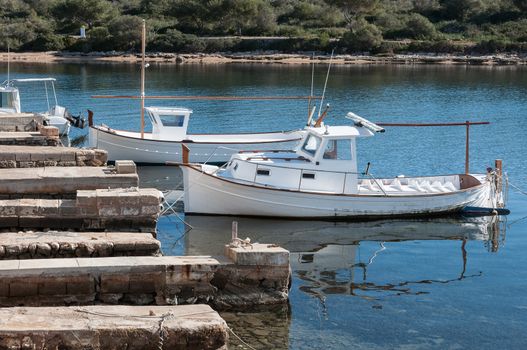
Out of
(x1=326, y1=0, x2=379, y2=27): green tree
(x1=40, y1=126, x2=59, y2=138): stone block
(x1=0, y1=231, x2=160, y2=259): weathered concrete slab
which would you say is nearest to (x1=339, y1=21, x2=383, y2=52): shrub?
(x1=326, y1=0, x2=379, y2=27): green tree

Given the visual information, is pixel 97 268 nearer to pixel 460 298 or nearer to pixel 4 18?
pixel 460 298

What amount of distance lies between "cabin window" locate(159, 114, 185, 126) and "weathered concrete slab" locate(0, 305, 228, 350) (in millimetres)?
20204

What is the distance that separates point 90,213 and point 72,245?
2.30 m

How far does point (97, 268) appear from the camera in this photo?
15023 millimetres

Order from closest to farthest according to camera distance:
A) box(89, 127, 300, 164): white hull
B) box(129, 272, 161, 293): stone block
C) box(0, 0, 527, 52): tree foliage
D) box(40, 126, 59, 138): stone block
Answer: box(129, 272, 161, 293): stone block, box(40, 126, 59, 138): stone block, box(89, 127, 300, 164): white hull, box(0, 0, 527, 52): tree foliage

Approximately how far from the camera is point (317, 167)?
24.7m

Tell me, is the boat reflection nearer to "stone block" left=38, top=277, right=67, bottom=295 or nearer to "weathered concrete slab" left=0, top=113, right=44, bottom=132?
"stone block" left=38, top=277, right=67, bottom=295

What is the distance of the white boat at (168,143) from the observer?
1312 inches

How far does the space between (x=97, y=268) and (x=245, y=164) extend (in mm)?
10182

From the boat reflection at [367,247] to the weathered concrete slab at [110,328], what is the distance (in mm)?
4965

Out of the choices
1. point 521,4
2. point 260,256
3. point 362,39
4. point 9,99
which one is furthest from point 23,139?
point 521,4

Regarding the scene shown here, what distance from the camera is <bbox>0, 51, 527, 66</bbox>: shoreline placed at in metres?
89.7

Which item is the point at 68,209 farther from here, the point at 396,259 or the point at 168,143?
the point at 168,143

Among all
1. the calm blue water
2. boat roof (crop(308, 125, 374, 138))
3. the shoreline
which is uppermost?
the shoreline
